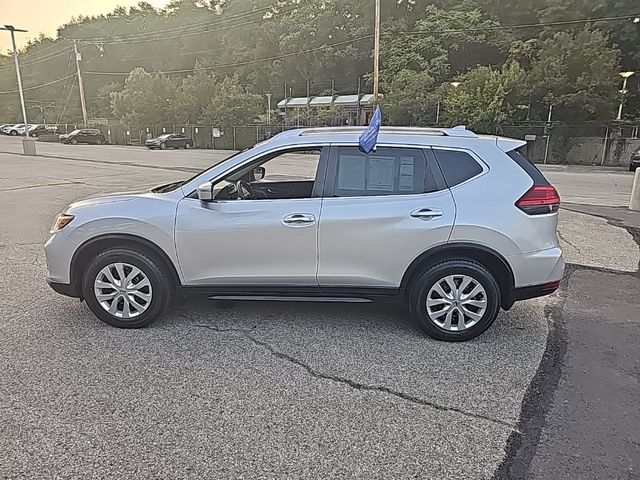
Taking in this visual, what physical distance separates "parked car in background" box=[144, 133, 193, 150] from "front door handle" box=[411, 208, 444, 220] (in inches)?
1629

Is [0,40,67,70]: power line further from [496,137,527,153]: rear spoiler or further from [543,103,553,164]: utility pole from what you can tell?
[496,137,527,153]: rear spoiler

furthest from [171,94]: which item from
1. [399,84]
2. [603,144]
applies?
[603,144]

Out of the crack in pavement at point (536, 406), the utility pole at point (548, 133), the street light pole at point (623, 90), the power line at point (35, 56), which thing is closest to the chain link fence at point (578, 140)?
the utility pole at point (548, 133)

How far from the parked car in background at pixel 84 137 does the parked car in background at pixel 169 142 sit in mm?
9260

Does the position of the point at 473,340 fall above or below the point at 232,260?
below

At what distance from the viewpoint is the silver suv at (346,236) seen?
4.05 m

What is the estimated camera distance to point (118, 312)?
4.33m

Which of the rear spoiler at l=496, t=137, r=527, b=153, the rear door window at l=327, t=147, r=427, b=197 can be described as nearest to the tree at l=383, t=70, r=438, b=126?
the rear spoiler at l=496, t=137, r=527, b=153

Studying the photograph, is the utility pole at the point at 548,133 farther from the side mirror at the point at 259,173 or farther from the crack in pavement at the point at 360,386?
the crack in pavement at the point at 360,386

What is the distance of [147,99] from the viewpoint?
168 ft

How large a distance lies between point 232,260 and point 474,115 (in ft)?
96.7

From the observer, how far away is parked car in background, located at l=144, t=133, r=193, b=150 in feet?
139

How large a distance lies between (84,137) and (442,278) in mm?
51419

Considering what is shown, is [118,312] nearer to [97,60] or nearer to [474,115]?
[474,115]
